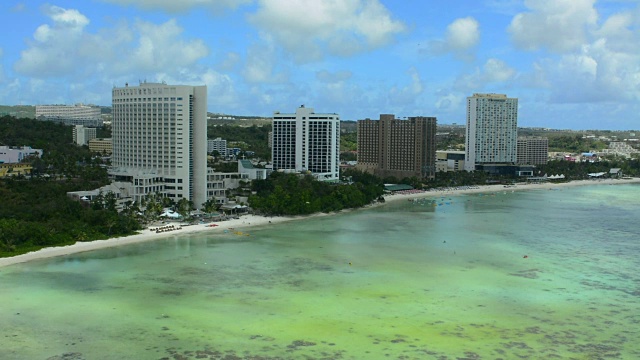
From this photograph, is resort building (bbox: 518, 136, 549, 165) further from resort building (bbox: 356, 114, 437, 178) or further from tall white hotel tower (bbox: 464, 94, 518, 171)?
resort building (bbox: 356, 114, 437, 178)

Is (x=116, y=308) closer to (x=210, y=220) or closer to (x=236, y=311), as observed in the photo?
(x=236, y=311)

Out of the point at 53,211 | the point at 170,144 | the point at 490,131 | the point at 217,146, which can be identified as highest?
the point at 490,131

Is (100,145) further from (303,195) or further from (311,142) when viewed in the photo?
(303,195)

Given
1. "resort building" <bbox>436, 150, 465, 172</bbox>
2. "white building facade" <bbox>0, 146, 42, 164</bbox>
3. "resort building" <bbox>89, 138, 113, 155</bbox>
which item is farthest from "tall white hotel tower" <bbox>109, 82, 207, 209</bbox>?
"resort building" <bbox>436, 150, 465, 172</bbox>

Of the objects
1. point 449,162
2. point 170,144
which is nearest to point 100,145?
point 170,144

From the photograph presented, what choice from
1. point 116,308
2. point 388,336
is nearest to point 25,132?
point 116,308
